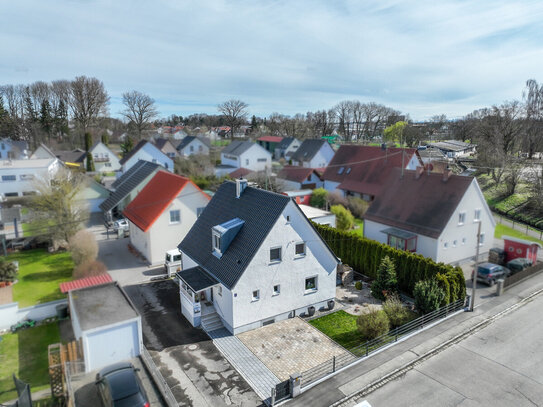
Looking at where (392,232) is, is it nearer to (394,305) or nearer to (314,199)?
(394,305)

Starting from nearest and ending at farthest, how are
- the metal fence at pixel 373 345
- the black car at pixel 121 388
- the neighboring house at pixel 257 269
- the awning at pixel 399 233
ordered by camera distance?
the black car at pixel 121 388 → the metal fence at pixel 373 345 → the neighboring house at pixel 257 269 → the awning at pixel 399 233

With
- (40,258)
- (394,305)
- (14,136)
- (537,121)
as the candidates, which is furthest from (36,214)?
(537,121)

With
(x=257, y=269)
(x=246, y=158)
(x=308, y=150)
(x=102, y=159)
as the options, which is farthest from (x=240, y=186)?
(x=102, y=159)

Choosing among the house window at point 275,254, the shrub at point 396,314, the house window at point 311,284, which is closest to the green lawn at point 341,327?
the house window at point 311,284

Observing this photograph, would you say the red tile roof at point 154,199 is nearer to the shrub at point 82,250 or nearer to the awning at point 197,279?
the shrub at point 82,250

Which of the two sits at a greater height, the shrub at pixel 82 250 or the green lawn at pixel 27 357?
the shrub at pixel 82 250

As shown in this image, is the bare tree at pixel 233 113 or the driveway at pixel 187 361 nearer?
the driveway at pixel 187 361

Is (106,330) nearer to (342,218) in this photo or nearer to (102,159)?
(342,218)

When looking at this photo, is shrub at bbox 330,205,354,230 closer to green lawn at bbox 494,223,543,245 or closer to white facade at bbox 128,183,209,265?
white facade at bbox 128,183,209,265
